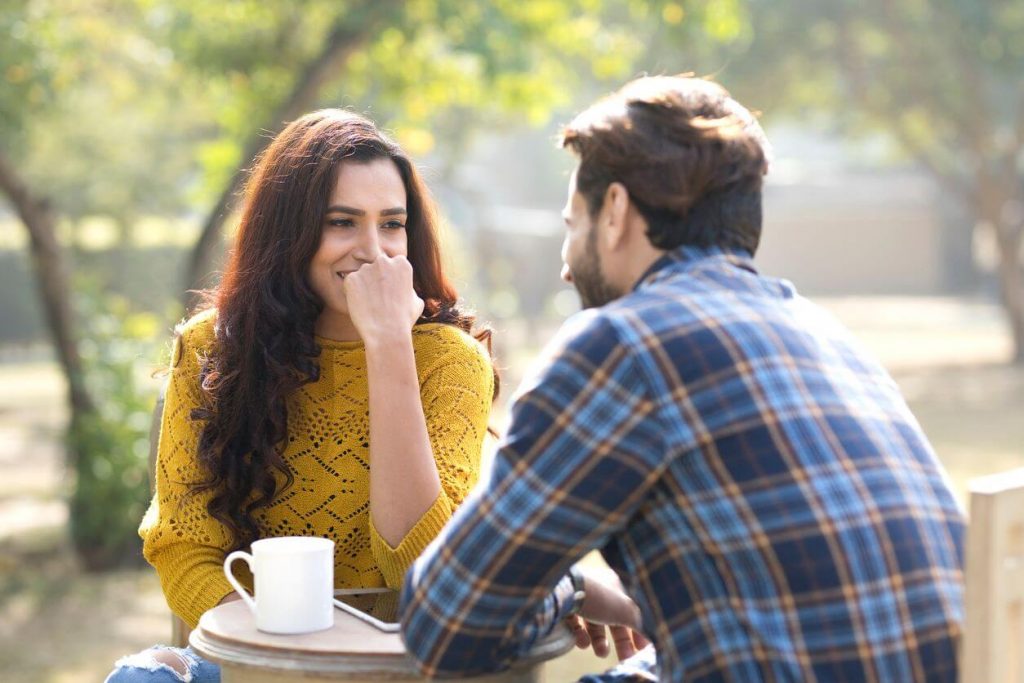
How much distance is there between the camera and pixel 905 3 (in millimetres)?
15750

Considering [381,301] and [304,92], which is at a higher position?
[304,92]

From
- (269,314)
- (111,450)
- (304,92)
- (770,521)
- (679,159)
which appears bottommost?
(111,450)

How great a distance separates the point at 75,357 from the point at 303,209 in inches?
214

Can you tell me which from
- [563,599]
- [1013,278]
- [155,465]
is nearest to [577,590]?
[563,599]

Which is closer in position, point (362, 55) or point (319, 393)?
point (319, 393)

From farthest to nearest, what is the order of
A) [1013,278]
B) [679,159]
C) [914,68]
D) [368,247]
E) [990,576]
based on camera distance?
[1013,278], [914,68], [368,247], [679,159], [990,576]

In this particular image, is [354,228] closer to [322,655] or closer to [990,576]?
[322,655]

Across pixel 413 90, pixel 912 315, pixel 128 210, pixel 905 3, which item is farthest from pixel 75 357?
pixel 912 315

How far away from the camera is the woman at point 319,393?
2.39 meters

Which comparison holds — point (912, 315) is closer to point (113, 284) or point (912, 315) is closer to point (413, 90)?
point (113, 284)

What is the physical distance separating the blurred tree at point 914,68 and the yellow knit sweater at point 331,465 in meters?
12.6

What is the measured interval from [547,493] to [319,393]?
1.10 metres

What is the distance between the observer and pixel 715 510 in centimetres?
170

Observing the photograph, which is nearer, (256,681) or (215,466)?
(256,681)
